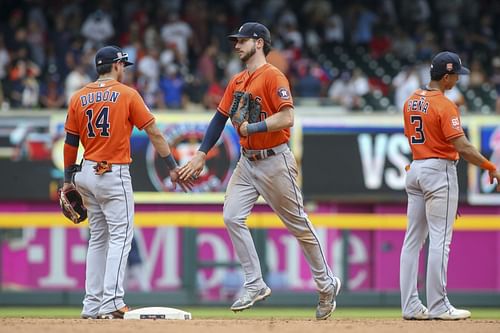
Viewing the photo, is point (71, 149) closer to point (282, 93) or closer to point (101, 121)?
point (101, 121)

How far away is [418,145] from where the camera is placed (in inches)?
379

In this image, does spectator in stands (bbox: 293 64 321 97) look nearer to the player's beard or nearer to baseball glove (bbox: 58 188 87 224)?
baseball glove (bbox: 58 188 87 224)

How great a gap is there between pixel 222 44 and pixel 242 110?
11.1 m

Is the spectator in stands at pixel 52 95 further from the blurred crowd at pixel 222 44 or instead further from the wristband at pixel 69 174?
the wristband at pixel 69 174

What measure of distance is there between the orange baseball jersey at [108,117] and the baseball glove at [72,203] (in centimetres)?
44

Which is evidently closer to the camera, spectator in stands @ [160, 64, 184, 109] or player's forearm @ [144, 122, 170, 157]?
player's forearm @ [144, 122, 170, 157]

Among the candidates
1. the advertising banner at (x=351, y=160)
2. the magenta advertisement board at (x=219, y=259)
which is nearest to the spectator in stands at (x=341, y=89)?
the advertising banner at (x=351, y=160)

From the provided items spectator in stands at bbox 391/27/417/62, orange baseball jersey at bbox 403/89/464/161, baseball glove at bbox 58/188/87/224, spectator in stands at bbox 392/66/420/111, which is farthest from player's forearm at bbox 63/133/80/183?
spectator in stands at bbox 391/27/417/62

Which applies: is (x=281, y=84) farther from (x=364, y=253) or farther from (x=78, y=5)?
(x=78, y=5)

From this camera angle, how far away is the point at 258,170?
9297mm

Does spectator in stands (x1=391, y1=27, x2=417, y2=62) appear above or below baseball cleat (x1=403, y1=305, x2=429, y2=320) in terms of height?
above

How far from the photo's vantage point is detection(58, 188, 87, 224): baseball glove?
974 centimetres

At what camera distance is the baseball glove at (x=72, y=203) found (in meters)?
9.74

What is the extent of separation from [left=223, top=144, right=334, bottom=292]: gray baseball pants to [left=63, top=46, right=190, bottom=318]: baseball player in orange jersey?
0.58 metres
